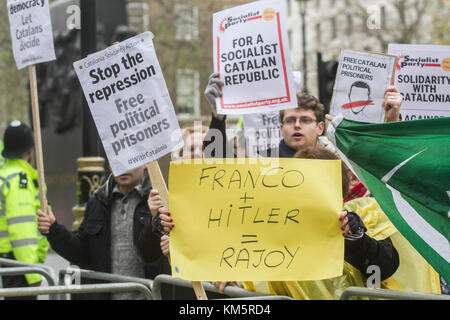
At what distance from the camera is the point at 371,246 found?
365 cm

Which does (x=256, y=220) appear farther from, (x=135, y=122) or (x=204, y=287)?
(x=135, y=122)

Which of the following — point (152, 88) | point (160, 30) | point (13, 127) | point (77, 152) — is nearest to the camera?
point (152, 88)

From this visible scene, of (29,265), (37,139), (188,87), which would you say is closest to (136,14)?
(188,87)

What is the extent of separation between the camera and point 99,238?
5.25m

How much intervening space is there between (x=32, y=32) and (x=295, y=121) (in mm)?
2101

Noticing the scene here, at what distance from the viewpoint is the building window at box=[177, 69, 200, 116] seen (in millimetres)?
29391

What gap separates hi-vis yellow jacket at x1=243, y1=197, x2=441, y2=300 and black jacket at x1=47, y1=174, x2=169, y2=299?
1332 mm

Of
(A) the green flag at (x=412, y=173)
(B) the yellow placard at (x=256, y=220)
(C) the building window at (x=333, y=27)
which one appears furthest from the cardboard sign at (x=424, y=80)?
(C) the building window at (x=333, y=27)

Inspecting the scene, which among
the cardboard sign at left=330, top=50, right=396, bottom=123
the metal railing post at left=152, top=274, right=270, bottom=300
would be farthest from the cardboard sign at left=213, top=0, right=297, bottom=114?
the metal railing post at left=152, top=274, right=270, bottom=300

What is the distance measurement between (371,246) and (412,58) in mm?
2277

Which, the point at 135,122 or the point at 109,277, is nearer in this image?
the point at 135,122

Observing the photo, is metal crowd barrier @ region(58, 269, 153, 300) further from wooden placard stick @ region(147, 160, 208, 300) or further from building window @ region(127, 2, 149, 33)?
building window @ region(127, 2, 149, 33)
